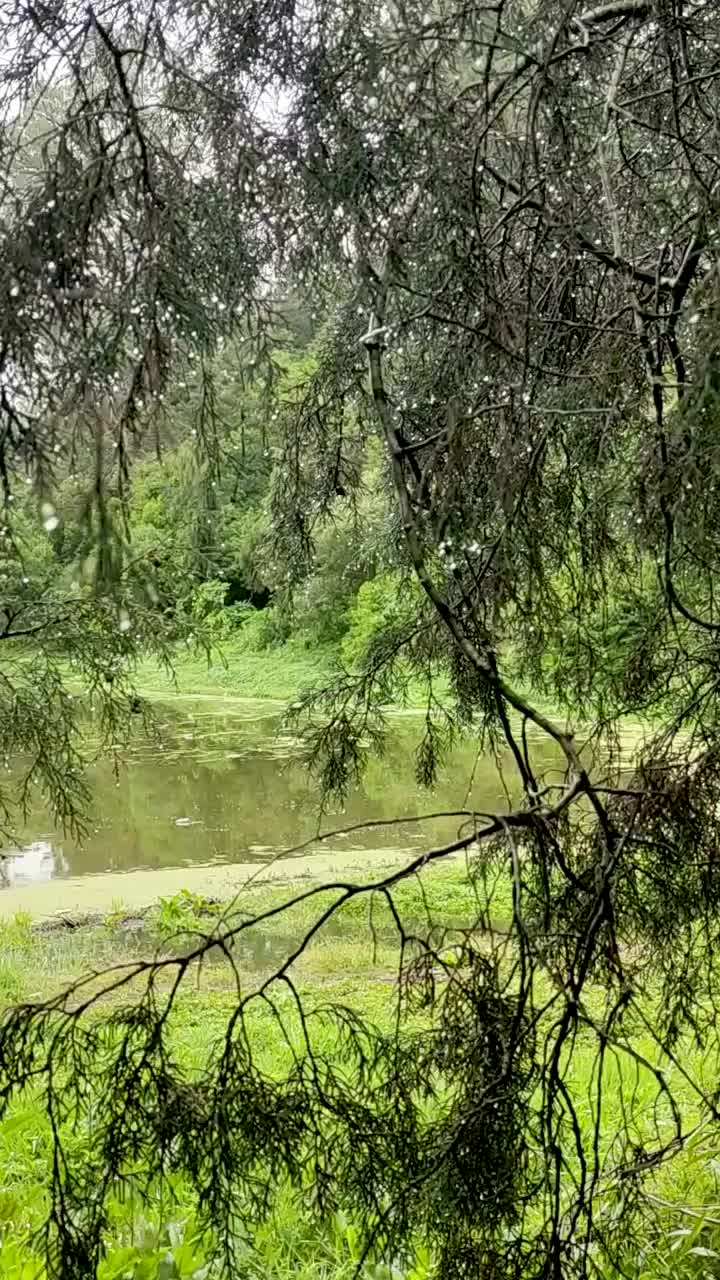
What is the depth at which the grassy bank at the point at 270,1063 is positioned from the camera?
214 cm

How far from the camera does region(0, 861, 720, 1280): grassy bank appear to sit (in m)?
2.14

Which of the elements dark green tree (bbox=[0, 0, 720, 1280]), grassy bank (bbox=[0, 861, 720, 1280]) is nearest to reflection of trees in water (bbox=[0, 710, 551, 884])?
grassy bank (bbox=[0, 861, 720, 1280])

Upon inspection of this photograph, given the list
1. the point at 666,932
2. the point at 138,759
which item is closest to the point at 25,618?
the point at 666,932

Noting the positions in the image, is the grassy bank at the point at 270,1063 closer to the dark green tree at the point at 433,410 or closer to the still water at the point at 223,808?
the dark green tree at the point at 433,410

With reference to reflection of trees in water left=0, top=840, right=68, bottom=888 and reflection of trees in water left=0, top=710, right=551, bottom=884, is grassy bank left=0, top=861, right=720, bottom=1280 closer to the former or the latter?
reflection of trees in water left=0, top=710, right=551, bottom=884

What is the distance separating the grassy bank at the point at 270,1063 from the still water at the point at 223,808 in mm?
573

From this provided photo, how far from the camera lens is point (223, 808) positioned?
31.2 feet

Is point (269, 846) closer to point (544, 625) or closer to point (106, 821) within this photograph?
point (106, 821)

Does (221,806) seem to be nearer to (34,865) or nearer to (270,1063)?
(34,865)

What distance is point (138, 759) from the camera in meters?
11.1

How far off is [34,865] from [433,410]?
23.9 feet

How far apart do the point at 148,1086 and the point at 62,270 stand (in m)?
0.83

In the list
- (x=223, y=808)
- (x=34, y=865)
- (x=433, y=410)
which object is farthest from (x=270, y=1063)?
(x=223, y=808)

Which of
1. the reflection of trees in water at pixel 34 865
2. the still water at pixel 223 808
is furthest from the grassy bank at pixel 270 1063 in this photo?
the reflection of trees in water at pixel 34 865
